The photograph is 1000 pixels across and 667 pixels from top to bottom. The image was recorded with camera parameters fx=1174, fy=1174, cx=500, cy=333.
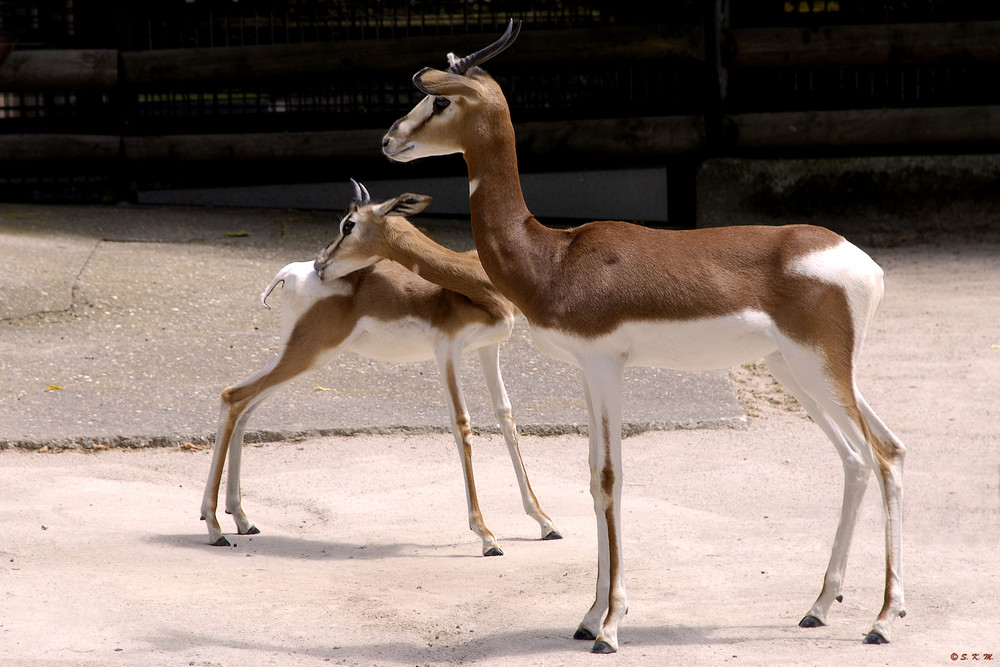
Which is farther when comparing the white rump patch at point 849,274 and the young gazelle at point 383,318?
the young gazelle at point 383,318

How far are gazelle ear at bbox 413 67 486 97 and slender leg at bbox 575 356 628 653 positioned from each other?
3.42 ft

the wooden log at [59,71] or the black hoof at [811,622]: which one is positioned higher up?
the wooden log at [59,71]

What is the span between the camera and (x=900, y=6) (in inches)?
471

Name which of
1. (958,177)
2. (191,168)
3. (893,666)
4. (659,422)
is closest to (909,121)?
(958,177)

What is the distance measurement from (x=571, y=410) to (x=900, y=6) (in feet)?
23.5

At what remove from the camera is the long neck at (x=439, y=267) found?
5.21m

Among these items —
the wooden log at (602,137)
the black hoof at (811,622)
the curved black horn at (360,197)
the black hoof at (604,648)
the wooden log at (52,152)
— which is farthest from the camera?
the wooden log at (52,152)

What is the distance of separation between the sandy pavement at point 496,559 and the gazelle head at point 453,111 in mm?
1697

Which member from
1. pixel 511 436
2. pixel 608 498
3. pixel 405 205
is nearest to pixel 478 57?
pixel 405 205

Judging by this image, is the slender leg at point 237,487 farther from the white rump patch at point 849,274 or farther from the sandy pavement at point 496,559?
the white rump patch at point 849,274

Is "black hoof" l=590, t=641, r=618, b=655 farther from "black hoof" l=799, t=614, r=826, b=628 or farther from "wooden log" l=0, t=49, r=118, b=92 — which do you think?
"wooden log" l=0, t=49, r=118, b=92

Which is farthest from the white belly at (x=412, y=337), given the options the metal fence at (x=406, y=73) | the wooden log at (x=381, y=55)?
the metal fence at (x=406, y=73)

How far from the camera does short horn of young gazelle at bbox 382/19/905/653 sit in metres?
3.90

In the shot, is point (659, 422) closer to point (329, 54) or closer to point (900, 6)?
point (329, 54)
